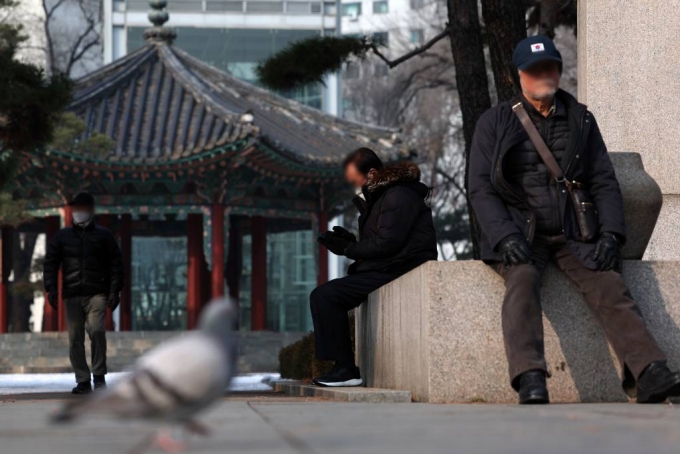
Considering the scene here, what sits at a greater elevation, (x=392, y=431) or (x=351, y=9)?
(x=351, y=9)

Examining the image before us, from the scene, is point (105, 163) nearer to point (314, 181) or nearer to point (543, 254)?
point (314, 181)

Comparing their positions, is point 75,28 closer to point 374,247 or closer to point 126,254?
→ point 126,254

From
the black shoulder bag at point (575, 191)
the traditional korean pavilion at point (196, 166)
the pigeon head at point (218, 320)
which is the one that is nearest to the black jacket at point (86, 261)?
the black shoulder bag at point (575, 191)

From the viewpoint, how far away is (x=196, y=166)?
2588cm

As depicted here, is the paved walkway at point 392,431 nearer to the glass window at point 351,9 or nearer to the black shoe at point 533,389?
the black shoe at point 533,389

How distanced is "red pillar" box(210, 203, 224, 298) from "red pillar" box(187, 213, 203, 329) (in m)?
0.67

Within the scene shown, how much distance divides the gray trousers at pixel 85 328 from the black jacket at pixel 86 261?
2.9 inches

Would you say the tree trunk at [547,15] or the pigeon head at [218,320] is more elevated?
the tree trunk at [547,15]

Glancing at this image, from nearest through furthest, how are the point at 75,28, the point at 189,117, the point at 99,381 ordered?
the point at 99,381, the point at 189,117, the point at 75,28

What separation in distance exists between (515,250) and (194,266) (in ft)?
69.6

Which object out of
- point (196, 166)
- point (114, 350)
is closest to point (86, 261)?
point (114, 350)

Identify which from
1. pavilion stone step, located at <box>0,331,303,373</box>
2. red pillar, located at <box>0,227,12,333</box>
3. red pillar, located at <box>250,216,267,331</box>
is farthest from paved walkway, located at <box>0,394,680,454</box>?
red pillar, located at <box>0,227,12,333</box>

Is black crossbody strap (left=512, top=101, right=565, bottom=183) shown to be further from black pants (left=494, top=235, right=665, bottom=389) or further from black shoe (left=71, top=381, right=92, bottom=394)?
black shoe (left=71, top=381, right=92, bottom=394)

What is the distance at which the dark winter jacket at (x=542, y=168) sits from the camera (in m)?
6.88
